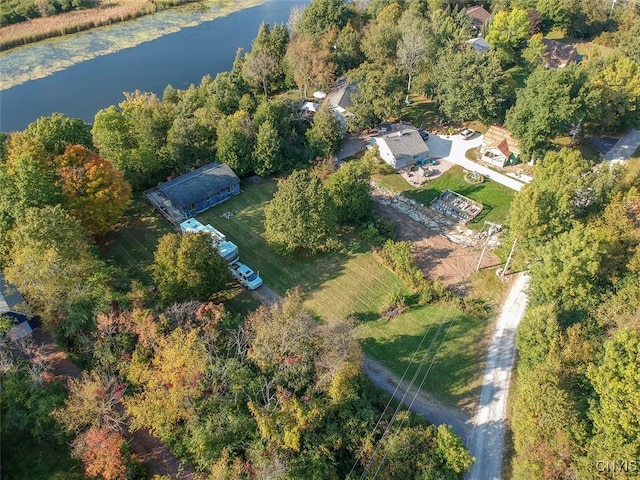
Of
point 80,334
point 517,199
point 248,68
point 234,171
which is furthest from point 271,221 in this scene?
point 248,68

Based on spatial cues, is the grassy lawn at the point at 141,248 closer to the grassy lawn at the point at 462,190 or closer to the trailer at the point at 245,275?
the trailer at the point at 245,275

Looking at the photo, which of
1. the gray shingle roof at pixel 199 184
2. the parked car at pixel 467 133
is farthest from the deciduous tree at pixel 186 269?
the parked car at pixel 467 133

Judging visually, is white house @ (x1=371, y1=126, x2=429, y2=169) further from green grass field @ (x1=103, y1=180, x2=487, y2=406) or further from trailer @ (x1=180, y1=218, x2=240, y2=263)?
trailer @ (x1=180, y1=218, x2=240, y2=263)

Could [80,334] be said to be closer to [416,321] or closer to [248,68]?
[416,321]

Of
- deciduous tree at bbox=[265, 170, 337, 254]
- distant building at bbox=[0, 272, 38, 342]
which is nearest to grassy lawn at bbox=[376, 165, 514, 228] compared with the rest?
deciduous tree at bbox=[265, 170, 337, 254]

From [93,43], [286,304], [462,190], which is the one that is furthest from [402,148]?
[93,43]
